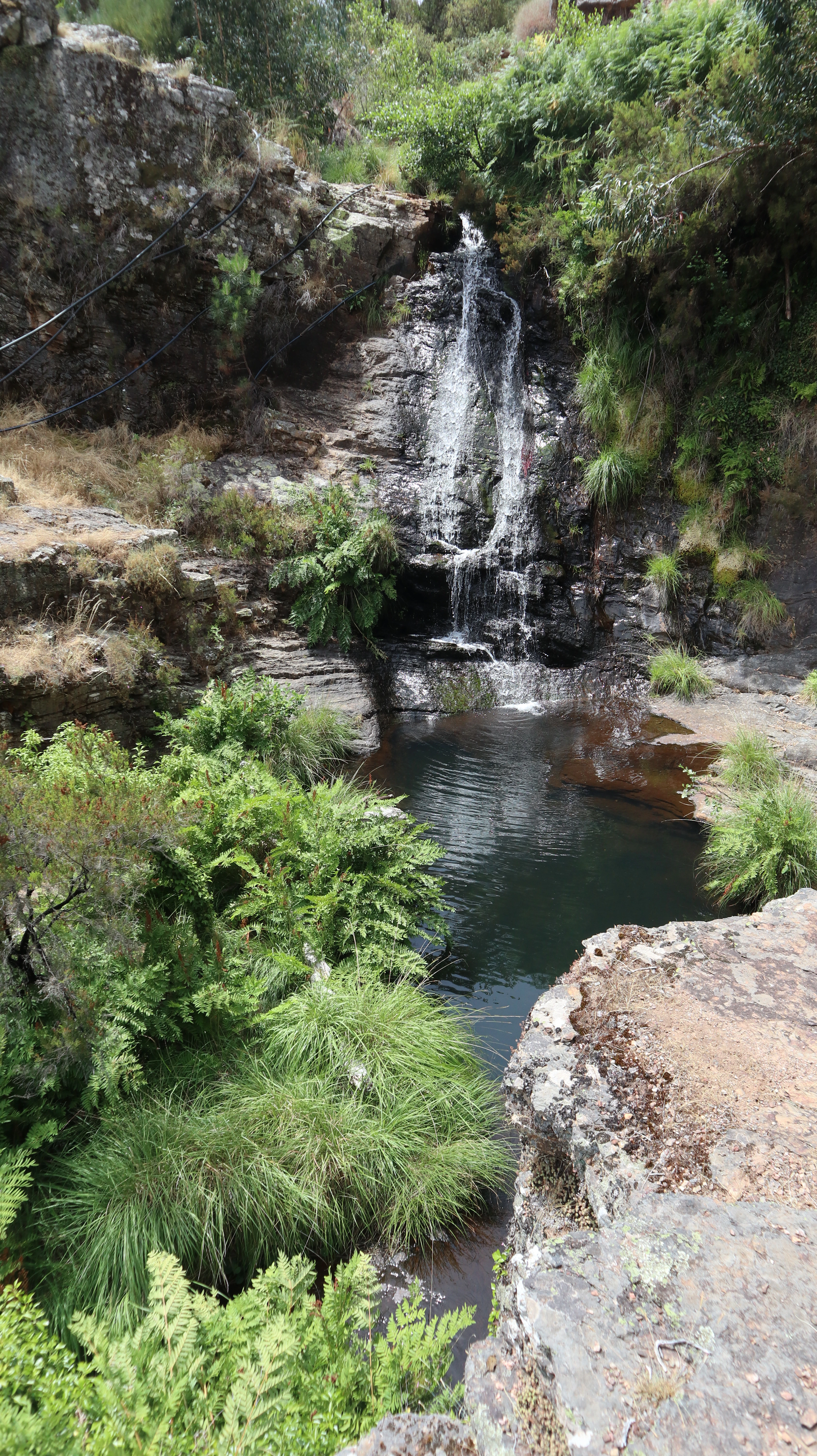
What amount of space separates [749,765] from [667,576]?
12.0 feet

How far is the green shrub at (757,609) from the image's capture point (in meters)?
8.02

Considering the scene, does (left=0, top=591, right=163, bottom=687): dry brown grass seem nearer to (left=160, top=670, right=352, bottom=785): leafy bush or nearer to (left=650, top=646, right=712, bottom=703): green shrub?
(left=160, top=670, right=352, bottom=785): leafy bush

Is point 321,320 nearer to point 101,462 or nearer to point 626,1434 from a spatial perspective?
point 101,462

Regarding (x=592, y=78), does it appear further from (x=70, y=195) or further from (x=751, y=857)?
(x=751, y=857)

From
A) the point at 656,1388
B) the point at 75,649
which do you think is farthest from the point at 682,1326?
the point at 75,649

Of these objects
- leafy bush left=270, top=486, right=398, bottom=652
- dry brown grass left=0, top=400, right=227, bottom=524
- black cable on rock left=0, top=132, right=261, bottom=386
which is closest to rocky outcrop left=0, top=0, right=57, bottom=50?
black cable on rock left=0, top=132, right=261, bottom=386

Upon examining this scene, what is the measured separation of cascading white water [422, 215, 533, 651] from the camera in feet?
32.3

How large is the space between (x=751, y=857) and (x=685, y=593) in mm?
5097

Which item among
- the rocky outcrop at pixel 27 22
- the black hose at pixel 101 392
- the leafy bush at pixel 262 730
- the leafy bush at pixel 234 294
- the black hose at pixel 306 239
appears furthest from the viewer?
the black hose at pixel 306 239

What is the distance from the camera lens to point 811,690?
23.9 ft

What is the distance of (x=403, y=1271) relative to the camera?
2.62 meters

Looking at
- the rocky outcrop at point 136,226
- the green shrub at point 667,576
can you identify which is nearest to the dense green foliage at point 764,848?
the green shrub at point 667,576

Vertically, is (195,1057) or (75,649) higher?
(75,649)

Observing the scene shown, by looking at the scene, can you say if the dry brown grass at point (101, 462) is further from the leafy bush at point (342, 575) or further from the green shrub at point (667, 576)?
the green shrub at point (667, 576)
